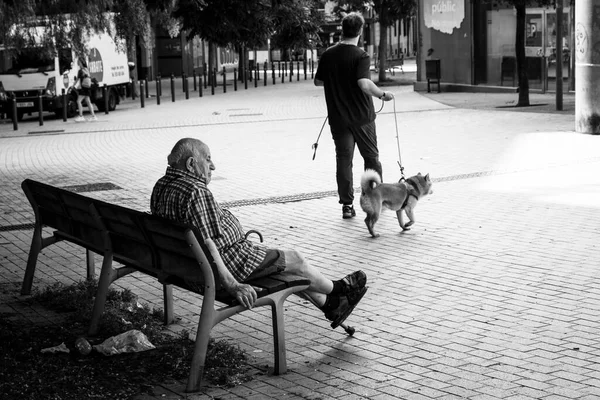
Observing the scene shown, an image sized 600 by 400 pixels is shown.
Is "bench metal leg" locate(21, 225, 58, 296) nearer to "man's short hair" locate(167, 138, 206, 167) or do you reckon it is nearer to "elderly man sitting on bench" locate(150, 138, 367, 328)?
"elderly man sitting on bench" locate(150, 138, 367, 328)

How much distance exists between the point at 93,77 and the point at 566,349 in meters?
26.4

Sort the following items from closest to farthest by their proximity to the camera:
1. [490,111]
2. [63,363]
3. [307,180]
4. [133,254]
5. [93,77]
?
1. [63,363]
2. [133,254]
3. [307,180]
4. [490,111]
5. [93,77]

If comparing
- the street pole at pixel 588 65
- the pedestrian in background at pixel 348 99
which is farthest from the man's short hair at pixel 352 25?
the street pole at pixel 588 65

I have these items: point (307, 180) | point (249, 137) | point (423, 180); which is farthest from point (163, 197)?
point (249, 137)

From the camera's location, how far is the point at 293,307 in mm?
6762

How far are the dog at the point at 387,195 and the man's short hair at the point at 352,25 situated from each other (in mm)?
1537

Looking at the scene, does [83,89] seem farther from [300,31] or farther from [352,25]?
[300,31]

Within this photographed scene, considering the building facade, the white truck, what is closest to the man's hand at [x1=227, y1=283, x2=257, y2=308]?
the white truck

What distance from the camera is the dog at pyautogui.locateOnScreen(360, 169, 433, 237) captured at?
894cm

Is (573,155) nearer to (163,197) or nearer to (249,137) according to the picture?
(249,137)

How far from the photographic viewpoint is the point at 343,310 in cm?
591

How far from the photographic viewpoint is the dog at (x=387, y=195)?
29.3 ft

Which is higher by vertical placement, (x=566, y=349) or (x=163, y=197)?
(x=163, y=197)

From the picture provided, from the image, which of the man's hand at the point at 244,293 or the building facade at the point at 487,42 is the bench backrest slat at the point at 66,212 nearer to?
the man's hand at the point at 244,293
